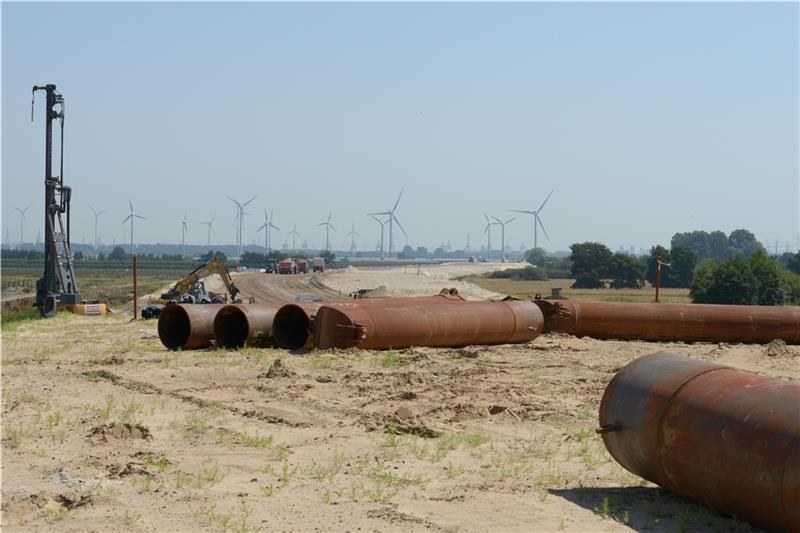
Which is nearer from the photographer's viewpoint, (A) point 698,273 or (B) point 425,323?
(B) point 425,323

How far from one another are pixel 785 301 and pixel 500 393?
38310 mm

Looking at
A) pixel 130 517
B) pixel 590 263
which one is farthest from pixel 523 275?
pixel 130 517

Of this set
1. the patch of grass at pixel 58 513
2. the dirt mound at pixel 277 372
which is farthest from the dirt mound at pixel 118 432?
the dirt mound at pixel 277 372

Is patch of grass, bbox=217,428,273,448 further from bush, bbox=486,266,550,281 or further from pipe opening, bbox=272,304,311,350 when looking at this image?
bush, bbox=486,266,550,281

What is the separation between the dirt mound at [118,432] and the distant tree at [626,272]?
3062 inches

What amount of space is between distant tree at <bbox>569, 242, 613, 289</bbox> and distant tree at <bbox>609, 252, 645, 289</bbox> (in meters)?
0.63

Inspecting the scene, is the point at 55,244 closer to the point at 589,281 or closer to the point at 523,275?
the point at 589,281

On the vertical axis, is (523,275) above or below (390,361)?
above

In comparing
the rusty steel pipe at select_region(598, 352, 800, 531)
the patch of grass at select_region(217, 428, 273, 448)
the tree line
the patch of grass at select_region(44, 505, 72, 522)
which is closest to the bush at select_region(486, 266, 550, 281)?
the tree line

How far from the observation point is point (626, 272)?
88188 millimetres

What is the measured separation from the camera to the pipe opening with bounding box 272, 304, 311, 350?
22328mm

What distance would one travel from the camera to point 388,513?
824 centimetres

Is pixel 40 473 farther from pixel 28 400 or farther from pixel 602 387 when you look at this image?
pixel 602 387

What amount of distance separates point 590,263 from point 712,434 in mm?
84214
